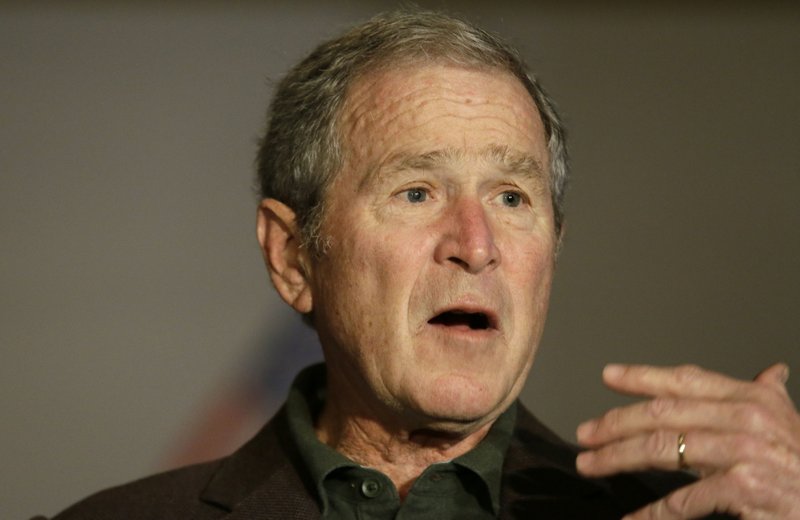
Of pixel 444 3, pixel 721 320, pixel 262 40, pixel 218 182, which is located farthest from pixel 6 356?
pixel 721 320

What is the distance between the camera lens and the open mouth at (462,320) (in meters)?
2.12

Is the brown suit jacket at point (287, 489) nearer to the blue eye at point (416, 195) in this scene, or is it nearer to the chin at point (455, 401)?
the chin at point (455, 401)

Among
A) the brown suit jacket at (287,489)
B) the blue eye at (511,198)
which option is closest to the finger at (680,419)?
the brown suit jacket at (287,489)

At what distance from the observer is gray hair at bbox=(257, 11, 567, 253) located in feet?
7.47

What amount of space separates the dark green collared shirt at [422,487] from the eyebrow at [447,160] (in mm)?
501

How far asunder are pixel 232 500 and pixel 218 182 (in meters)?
1.39

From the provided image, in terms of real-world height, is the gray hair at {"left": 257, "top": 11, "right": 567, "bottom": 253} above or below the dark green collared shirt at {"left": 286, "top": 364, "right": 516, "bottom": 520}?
above

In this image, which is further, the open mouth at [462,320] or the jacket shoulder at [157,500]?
the jacket shoulder at [157,500]

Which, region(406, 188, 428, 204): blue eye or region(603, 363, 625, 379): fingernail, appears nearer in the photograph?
region(603, 363, 625, 379): fingernail

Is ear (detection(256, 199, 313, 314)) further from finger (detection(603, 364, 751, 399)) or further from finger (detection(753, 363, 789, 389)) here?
finger (detection(753, 363, 789, 389))

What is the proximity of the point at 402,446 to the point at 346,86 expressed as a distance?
27.8 inches

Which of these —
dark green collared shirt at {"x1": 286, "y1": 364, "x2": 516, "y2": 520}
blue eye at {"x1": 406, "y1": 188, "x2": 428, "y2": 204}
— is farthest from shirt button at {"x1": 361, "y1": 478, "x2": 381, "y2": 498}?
blue eye at {"x1": 406, "y1": 188, "x2": 428, "y2": 204}

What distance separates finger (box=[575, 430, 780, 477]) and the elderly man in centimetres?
11

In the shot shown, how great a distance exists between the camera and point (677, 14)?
341cm
